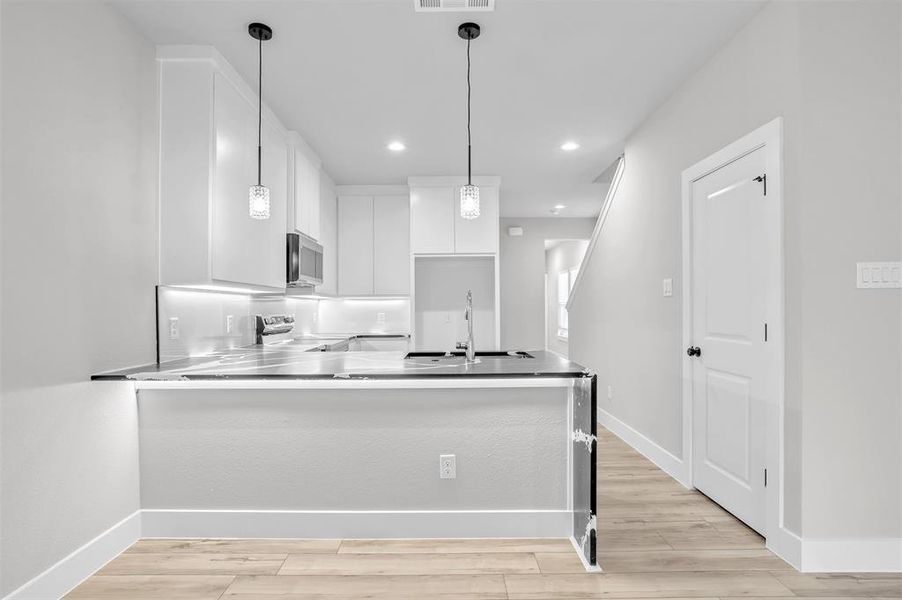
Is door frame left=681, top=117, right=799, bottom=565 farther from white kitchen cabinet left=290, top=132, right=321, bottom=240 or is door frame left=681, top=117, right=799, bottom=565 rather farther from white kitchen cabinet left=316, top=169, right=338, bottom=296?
white kitchen cabinet left=316, top=169, right=338, bottom=296

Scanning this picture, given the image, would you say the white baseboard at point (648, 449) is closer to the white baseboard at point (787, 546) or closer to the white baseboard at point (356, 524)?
the white baseboard at point (787, 546)

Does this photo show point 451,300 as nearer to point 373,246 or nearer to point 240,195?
point 373,246

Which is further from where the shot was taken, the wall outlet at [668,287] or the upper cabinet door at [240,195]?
the wall outlet at [668,287]

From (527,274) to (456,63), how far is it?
16.1ft

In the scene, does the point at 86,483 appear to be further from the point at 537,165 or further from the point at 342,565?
the point at 537,165

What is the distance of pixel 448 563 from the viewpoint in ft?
6.95

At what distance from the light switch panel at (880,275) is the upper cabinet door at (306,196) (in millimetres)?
3484

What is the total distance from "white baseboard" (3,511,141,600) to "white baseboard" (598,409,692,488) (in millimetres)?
3109

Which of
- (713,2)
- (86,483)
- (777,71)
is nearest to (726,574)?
(777,71)

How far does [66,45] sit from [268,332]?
2.28 meters

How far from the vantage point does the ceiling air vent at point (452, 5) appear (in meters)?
2.07

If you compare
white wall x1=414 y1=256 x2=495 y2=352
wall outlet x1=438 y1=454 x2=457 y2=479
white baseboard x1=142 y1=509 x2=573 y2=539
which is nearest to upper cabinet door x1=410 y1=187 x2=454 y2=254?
white wall x1=414 y1=256 x2=495 y2=352

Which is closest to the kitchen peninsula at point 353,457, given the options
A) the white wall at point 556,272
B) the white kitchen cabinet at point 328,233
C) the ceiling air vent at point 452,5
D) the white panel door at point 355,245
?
the ceiling air vent at point 452,5

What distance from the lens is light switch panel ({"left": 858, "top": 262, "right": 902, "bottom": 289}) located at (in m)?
2.00
